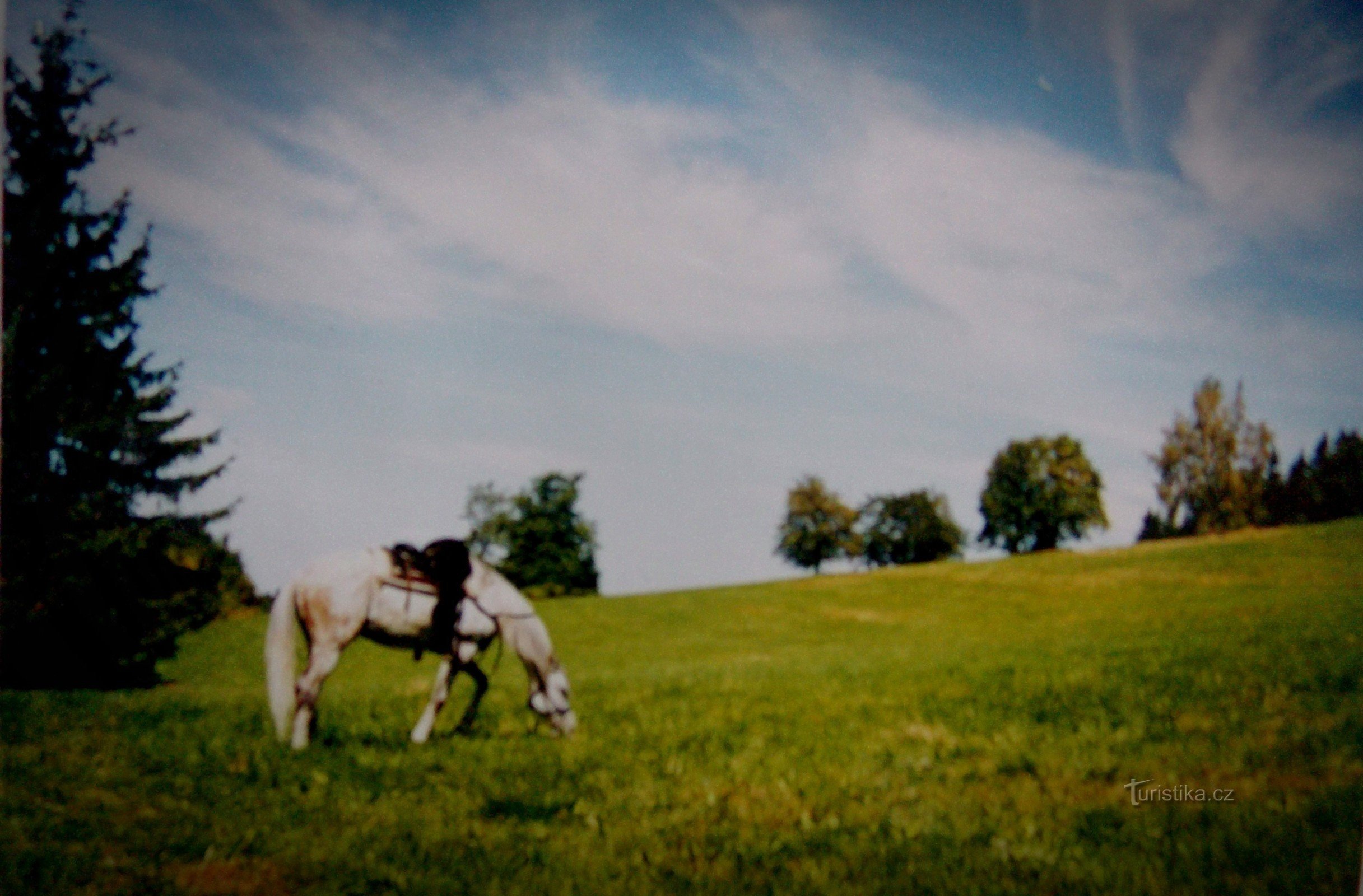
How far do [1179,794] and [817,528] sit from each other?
263 feet

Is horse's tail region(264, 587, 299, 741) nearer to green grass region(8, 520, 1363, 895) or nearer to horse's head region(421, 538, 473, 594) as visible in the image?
green grass region(8, 520, 1363, 895)

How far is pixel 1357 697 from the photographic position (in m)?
7.12

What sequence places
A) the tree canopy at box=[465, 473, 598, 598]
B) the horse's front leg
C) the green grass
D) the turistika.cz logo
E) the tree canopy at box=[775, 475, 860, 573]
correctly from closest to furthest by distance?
the green grass
the turistika.cz logo
the horse's front leg
the tree canopy at box=[465, 473, 598, 598]
the tree canopy at box=[775, 475, 860, 573]

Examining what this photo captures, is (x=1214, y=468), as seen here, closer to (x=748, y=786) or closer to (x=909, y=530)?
(x=909, y=530)

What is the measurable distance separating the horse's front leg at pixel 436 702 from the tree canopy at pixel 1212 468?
72.4 m

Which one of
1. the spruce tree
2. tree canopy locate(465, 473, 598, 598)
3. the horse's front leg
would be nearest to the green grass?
the horse's front leg

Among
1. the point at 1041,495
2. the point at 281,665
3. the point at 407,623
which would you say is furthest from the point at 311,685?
the point at 1041,495

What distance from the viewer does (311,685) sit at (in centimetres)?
700

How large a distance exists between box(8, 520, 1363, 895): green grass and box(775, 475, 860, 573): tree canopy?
72184mm

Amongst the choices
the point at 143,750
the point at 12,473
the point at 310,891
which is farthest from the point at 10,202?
the point at 310,891

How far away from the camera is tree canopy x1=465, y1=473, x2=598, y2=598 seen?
190ft

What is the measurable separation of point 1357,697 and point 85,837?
38.0 ft

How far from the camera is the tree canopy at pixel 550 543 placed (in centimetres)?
5803

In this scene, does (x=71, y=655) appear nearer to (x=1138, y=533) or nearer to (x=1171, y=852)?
(x=1171, y=852)
